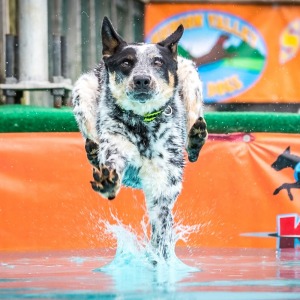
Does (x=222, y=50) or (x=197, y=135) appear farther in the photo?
(x=222, y=50)

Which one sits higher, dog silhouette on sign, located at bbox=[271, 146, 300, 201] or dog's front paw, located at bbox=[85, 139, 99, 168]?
dog's front paw, located at bbox=[85, 139, 99, 168]

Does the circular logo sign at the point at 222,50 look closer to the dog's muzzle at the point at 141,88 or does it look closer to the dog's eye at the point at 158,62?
the dog's eye at the point at 158,62

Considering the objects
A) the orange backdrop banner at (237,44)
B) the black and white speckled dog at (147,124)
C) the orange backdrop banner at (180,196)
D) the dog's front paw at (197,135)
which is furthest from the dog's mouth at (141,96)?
the orange backdrop banner at (237,44)

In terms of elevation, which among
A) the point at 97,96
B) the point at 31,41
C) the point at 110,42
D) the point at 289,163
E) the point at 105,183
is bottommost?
the point at 289,163

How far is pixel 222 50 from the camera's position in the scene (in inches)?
421

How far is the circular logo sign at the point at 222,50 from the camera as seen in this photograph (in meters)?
10.6

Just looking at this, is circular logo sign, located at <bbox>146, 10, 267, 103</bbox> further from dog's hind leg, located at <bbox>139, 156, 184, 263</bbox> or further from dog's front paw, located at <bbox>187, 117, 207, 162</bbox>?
dog's front paw, located at <bbox>187, 117, 207, 162</bbox>

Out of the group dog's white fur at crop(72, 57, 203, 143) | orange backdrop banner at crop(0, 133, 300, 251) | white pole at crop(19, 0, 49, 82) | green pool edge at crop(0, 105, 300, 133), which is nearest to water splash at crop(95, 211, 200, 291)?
dog's white fur at crop(72, 57, 203, 143)

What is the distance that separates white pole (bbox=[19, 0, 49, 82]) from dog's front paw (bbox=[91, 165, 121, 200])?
4.57 metres

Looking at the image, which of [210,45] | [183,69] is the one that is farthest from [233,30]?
[183,69]

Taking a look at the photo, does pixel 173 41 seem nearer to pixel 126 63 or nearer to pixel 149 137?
pixel 126 63

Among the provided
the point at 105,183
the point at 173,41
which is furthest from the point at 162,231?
the point at 173,41

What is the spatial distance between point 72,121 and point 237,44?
3.55 m

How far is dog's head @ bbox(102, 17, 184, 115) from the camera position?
4871 millimetres
